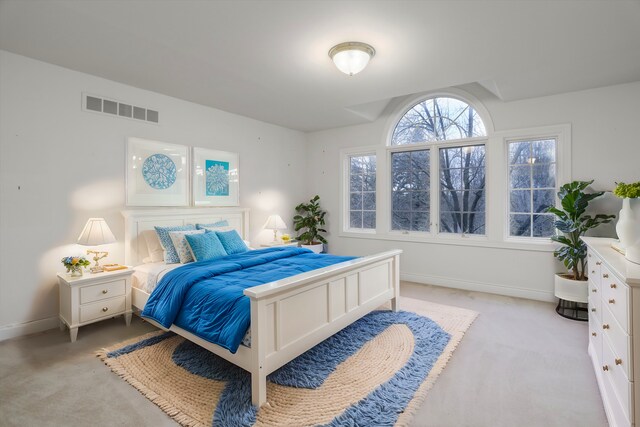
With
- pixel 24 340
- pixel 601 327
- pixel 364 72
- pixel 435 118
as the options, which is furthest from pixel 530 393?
pixel 24 340

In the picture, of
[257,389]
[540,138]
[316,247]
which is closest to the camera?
[257,389]

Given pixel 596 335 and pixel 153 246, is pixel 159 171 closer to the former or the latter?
pixel 153 246

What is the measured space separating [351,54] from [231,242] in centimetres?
232

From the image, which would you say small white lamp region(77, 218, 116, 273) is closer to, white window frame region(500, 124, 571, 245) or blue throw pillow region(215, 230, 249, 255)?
blue throw pillow region(215, 230, 249, 255)

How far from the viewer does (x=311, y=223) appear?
18.2 feet

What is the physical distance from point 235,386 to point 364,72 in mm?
2976

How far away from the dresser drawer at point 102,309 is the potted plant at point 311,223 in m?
2.92

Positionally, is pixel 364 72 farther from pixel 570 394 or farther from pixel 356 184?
pixel 570 394

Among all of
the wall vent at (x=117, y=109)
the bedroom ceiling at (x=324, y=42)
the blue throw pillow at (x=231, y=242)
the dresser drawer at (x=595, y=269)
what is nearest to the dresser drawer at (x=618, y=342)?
the dresser drawer at (x=595, y=269)

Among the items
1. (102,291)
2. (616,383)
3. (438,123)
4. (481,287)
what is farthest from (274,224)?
(616,383)

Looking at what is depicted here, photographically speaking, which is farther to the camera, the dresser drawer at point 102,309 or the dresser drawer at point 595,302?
the dresser drawer at point 102,309

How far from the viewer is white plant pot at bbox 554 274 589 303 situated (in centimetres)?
332

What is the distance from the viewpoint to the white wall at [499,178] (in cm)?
354

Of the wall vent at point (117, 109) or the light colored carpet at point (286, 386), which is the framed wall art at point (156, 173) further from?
the light colored carpet at point (286, 386)
